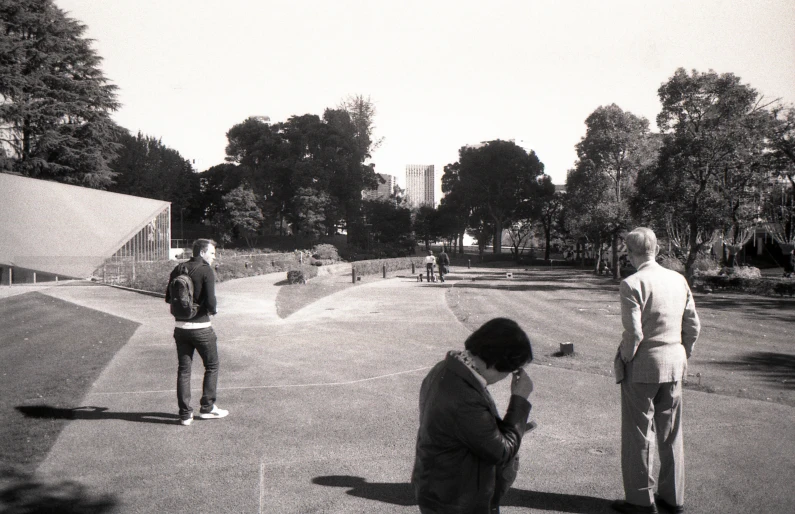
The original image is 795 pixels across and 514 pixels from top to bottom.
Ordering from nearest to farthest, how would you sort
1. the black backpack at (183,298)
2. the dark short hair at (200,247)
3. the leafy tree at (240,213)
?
the black backpack at (183,298), the dark short hair at (200,247), the leafy tree at (240,213)

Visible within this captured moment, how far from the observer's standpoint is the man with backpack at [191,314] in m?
5.46

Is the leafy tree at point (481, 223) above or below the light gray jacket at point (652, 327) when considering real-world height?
above

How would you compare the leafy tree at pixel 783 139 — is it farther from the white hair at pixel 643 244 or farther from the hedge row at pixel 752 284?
the white hair at pixel 643 244

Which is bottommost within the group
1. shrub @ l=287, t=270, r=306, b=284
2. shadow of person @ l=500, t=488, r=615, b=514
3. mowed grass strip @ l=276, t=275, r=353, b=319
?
shadow of person @ l=500, t=488, r=615, b=514

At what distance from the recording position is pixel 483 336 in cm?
226

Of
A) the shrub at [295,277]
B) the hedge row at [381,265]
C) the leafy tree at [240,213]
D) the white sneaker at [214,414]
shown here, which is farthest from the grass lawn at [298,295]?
the leafy tree at [240,213]

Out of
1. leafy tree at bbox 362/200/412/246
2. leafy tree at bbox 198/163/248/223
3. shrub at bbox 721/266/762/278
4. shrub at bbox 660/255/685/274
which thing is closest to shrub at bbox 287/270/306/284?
shrub at bbox 721/266/762/278

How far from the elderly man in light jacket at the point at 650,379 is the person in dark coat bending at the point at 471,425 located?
5.63 ft

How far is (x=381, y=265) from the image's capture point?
38.5m

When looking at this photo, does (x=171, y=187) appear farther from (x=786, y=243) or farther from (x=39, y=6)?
(x=786, y=243)

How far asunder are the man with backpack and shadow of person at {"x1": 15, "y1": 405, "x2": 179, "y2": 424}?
0.42 meters

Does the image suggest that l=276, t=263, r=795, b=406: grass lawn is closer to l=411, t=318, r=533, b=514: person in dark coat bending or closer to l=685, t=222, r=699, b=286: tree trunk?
l=685, t=222, r=699, b=286: tree trunk

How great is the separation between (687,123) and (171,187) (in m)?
45.9

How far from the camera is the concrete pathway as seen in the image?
3998mm
